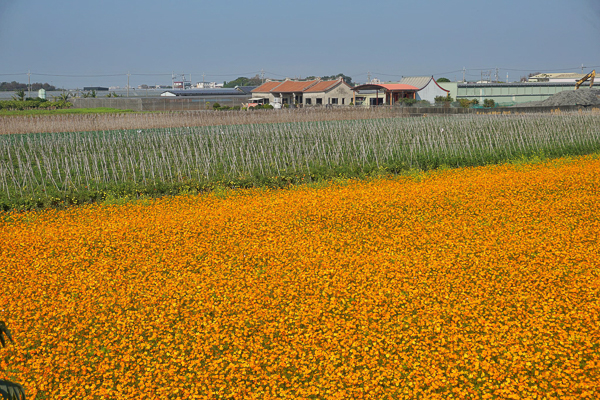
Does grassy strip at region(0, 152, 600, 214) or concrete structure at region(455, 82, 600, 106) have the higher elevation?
concrete structure at region(455, 82, 600, 106)

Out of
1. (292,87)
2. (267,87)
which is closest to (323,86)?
(292,87)

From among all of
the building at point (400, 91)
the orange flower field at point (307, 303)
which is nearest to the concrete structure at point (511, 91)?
the building at point (400, 91)

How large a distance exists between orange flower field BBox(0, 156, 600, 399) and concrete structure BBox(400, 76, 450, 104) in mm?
73879

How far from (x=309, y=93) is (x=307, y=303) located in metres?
80.1

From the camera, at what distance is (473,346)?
645 cm

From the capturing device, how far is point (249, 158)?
21016mm

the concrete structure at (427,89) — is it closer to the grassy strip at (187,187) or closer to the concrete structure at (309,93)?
the concrete structure at (309,93)

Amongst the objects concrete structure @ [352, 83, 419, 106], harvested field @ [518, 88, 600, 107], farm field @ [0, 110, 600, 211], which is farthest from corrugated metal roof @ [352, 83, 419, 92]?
farm field @ [0, 110, 600, 211]

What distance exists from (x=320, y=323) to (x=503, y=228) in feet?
21.1

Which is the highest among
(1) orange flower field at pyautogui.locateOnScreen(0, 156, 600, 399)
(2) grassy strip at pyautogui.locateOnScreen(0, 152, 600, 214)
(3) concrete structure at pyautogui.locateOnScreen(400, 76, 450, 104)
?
(3) concrete structure at pyautogui.locateOnScreen(400, 76, 450, 104)

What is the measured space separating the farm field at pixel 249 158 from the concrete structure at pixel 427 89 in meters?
51.9

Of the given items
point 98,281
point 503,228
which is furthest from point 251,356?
point 503,228

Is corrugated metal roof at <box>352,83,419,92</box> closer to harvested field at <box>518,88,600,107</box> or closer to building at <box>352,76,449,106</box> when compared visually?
building at <box>352,76,449,106</box>

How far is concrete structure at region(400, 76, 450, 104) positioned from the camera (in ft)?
278
